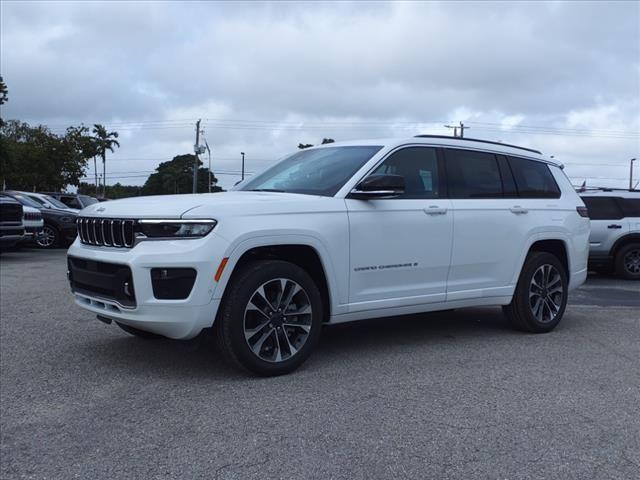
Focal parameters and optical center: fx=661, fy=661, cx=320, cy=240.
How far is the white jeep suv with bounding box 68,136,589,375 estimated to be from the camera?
440 cm

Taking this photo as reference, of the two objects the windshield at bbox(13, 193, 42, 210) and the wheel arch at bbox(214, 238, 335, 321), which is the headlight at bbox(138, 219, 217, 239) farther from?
the windshield at bbox(13, 193, 42, 210)

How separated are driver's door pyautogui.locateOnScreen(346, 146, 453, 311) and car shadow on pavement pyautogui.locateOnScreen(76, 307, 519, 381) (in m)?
0.55

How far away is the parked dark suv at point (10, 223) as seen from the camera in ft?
44.9

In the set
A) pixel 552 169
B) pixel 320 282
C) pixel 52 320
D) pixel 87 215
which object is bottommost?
pixel 52 320

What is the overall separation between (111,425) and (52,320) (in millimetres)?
3550

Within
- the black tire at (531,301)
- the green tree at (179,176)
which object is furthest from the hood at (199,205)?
the green tree at (179,176)

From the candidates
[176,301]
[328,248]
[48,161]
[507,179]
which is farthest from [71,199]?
[48,161]

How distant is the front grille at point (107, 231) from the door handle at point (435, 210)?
2.42 meters

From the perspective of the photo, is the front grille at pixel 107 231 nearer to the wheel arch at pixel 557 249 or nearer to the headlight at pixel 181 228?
the headlight at pixel 181 228

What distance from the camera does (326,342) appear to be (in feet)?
A: 19.6

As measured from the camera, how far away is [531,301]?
256 inches

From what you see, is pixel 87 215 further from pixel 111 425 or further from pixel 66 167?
pixel 66 167

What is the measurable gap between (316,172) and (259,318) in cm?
148

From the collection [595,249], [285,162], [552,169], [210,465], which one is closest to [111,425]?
[210,465]
